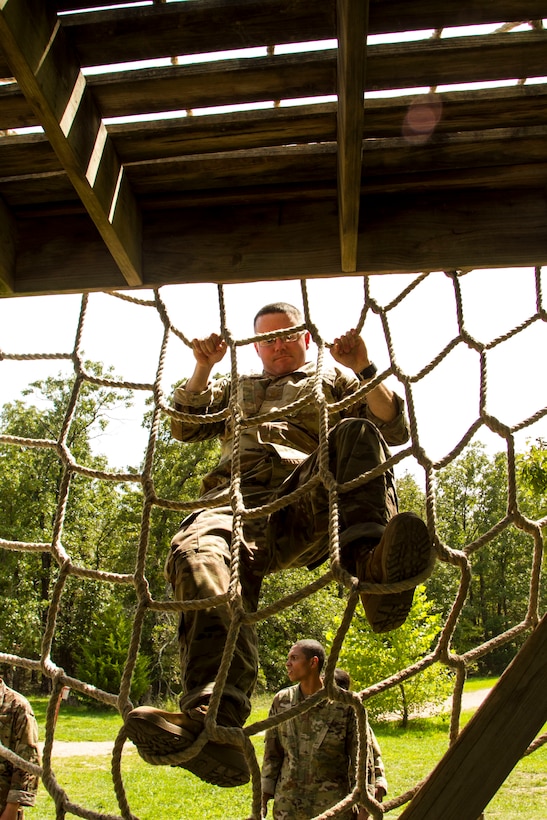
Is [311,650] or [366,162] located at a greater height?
[366,162]

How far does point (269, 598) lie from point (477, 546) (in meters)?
11.8

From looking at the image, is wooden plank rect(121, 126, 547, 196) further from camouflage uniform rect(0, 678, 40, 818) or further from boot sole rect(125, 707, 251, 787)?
camouflage uniform rect(0, 678, 40, 818)

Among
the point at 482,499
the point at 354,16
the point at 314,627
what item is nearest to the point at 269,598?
the point at 314,627

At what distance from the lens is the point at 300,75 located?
4.63ft

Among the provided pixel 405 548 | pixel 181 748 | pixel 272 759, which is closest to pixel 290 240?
pixel 405 548

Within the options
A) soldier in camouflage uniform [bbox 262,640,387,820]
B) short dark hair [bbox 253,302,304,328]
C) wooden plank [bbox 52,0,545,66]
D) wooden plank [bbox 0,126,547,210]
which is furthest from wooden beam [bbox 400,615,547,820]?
soldier in camouflage uniform [bbox 262,640,387,820]

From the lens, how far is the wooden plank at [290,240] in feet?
5.72

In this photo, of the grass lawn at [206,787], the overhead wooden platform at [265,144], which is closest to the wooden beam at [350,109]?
the overhead wooden platform at [265,144]

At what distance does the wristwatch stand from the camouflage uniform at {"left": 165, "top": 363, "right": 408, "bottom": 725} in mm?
82

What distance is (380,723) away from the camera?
10.6 metres

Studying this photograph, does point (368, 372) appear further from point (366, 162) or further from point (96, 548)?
point (96, 548)

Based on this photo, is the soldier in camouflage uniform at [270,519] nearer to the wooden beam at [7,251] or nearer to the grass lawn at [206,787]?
the wooden beam at [7,251]

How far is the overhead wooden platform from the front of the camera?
1.32 metres

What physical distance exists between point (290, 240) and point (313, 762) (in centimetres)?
196
